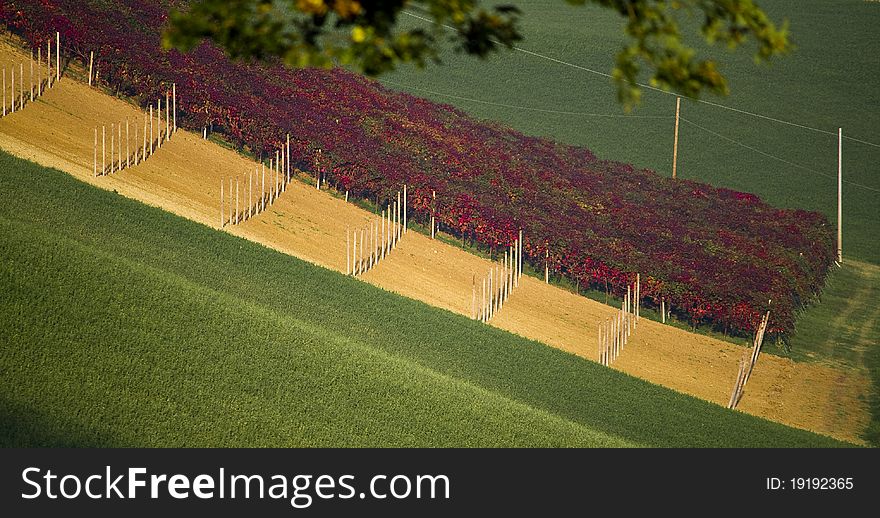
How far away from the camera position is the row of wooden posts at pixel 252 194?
3556cm

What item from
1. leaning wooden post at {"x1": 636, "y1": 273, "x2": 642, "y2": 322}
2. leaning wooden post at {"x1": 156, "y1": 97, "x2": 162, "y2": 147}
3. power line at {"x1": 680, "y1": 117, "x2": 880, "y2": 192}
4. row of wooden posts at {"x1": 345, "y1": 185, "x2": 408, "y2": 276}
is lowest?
power line at {"x1": 680, "y1": 117, "x2": 880, "y2": 192}

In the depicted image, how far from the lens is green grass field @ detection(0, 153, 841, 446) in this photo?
55.0ft

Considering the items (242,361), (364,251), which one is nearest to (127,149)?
(364,251)

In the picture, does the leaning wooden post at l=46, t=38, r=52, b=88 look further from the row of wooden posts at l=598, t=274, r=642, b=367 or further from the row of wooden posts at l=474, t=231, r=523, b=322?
the row of wooden posts at l=598, t=274, r=642, b=367

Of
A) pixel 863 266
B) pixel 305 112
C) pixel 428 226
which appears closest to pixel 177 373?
pixel 428 226

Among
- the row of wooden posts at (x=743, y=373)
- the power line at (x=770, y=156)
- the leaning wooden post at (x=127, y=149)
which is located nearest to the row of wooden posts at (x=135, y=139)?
the leaning wooden post at (x=127, y=149)

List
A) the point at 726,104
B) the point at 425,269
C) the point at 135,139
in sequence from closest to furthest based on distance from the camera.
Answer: the point at 425,269 → the point at 135,139 → the point at 726,104

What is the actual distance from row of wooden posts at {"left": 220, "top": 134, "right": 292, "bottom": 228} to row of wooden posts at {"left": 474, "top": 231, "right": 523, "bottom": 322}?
24.4 feet

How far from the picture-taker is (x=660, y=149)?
76438mm

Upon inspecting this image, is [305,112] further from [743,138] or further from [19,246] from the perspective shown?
[743,138]

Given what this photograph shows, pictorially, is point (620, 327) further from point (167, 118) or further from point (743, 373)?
point (167, 118)

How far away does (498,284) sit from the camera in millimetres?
37719

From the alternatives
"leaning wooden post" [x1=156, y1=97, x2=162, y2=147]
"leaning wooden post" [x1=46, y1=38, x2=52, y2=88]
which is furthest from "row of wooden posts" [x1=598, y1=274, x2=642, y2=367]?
"leaning wooden post" [x1=46, y1=38, x2=52, y2=88]

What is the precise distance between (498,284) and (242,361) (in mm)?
18570
